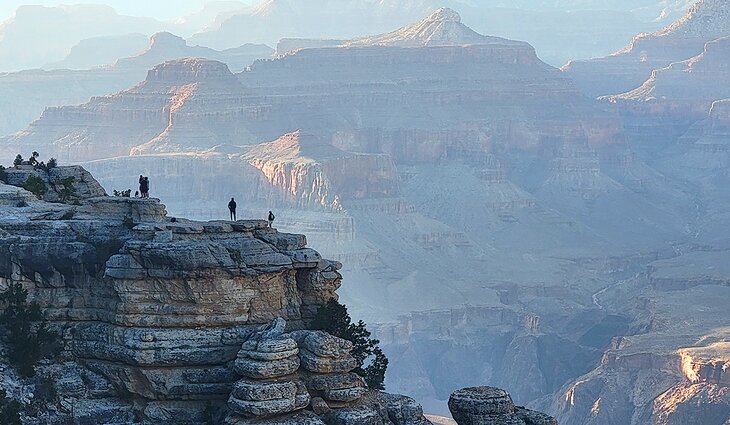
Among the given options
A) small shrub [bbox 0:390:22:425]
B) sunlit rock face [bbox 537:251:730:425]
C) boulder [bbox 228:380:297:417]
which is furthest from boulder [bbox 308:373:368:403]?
sunlit rock face [bbox 537:251:730:425]

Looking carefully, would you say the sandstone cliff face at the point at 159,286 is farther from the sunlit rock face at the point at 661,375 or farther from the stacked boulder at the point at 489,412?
the sunlit rock face at the point at 661,375

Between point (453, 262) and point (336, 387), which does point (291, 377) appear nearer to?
point (336, 387)

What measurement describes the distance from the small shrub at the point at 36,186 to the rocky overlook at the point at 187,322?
305 cm

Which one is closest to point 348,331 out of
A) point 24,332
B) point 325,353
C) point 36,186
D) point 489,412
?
point 325,353

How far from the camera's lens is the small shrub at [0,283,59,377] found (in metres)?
45.7

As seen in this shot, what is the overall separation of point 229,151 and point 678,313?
203 feet

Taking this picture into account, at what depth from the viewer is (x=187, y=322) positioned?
44.9 meters

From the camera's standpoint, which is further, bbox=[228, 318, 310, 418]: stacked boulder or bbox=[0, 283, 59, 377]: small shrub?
bbox=[0, 283, 59, 377]: small shrub

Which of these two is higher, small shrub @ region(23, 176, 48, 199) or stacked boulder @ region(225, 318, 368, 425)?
small shrub @ region(23, 176, 48, 199)

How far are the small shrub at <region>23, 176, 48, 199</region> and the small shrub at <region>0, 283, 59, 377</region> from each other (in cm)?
527

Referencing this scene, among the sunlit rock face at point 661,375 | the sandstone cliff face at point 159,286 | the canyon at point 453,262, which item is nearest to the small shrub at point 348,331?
the sandstone cliff face at point 159,286

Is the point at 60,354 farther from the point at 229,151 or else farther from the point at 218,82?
the point at 218,82

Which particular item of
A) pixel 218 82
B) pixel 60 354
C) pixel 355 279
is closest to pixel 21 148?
pixel 218 82

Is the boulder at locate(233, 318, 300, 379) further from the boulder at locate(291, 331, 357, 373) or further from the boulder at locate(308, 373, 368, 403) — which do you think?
the boulder at locate(308, 373, 368, 403)
